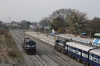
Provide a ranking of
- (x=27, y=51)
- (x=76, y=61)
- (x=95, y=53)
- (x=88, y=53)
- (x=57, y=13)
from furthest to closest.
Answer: (x=57, y=13) < (x=27, y=51) < (x=76, y=61) < (x=88, y=53) < (x=95, y=53)

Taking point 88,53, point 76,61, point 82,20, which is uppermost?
point 82,20

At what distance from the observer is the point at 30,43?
1436 inches

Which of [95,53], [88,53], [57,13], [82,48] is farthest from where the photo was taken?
[57,13]

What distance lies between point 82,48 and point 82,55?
98 cm

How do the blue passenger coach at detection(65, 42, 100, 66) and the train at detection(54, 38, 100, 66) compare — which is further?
the train at detection(54, 38, 100, 66)

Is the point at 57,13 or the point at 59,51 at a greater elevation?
the point at 57,13

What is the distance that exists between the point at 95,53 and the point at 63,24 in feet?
292

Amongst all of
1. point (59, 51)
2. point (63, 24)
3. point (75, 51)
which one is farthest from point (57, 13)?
point (75, 51)

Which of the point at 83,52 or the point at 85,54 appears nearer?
the point at 85,54

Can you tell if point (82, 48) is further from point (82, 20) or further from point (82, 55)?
point (82, 20)

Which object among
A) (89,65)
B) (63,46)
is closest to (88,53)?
(89,65)

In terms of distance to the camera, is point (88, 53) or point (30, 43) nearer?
point (88, 53)

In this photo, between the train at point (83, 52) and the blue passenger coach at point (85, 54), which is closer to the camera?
the blue passenger coach at point (85, 54)

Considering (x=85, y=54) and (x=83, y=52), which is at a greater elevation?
(x=83, y=52)
